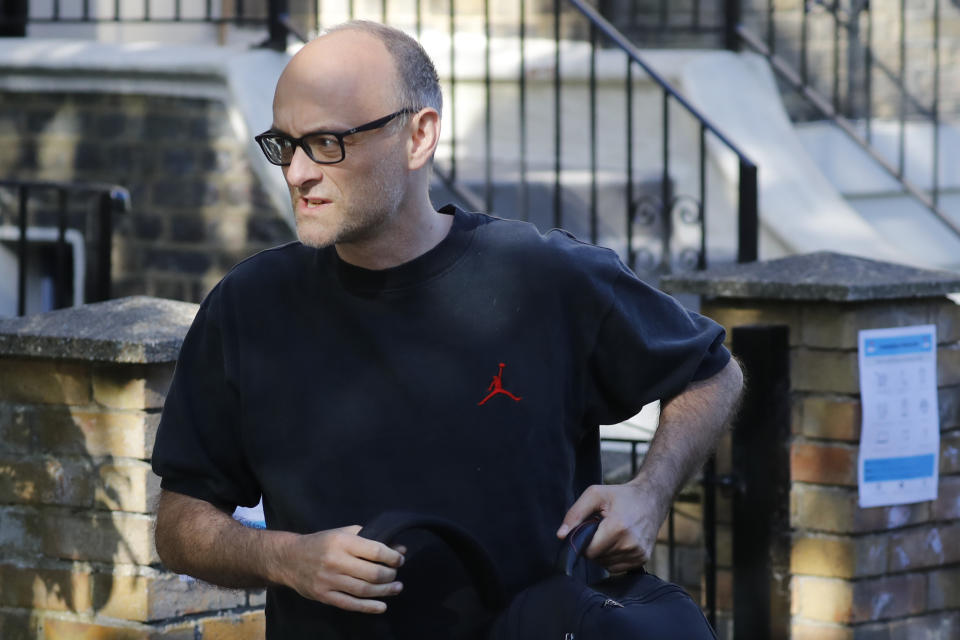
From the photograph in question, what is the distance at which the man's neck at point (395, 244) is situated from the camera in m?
2.29

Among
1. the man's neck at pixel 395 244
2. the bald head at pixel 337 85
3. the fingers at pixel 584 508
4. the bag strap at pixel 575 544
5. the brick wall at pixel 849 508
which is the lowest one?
the brick wall at pixel 849 508

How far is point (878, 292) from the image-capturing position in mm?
3961

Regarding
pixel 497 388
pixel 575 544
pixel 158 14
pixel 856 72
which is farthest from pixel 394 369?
pixel 856 72

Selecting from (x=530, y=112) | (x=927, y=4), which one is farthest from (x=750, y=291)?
(x=927, y=4)

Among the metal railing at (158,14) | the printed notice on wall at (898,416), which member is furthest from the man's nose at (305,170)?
the metal railing at (158,14)

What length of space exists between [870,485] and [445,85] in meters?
3.88

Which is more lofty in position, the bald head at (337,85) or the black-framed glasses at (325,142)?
the bald head at (337,85)

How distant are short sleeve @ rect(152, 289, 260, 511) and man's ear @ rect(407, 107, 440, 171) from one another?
0.37 meters

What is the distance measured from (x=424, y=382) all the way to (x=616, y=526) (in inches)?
13.5

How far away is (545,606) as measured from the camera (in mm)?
2027

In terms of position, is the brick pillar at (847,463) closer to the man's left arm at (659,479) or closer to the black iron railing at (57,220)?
the man's left arm at (659,479)

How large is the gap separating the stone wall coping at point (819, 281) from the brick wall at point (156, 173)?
2.50 m

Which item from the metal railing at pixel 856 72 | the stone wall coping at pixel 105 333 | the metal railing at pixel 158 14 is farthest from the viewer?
the metal railing at pixel 856 72

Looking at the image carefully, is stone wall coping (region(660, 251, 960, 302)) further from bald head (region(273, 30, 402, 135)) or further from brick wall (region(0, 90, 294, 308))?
brick wall (region(0, 90, 294, 308))
